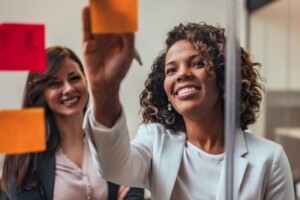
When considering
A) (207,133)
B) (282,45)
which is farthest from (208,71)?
(282,45)

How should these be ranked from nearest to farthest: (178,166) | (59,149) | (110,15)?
(110,15) → (59,149) → (178,166)

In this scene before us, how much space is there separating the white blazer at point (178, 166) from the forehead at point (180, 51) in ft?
0.50

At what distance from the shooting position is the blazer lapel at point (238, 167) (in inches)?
29.0

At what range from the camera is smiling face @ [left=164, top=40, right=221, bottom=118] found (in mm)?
720

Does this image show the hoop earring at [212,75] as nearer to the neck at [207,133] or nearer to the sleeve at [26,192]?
the neck at [207,133]

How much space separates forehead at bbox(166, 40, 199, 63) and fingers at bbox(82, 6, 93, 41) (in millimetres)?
224

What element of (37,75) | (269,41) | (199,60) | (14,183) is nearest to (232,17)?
(199,60)

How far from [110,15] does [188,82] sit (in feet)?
0.72

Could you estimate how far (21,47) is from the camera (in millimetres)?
A: 564

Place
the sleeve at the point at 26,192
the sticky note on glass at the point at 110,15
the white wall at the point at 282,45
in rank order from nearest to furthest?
the sticky note on glass at the point at 110,15, the sleeve at the point at 26,192, the white wall at the point at 282,45

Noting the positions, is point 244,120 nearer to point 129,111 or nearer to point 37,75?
point 129,111

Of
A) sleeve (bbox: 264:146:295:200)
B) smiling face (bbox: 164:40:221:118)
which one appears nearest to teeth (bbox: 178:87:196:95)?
smiling face (bbox: 164:40:221:118)

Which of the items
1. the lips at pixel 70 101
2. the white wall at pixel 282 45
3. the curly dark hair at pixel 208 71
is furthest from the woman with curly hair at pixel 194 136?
the white wall at pixel 282 45

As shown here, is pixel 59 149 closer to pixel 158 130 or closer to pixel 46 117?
pixel 46 117
